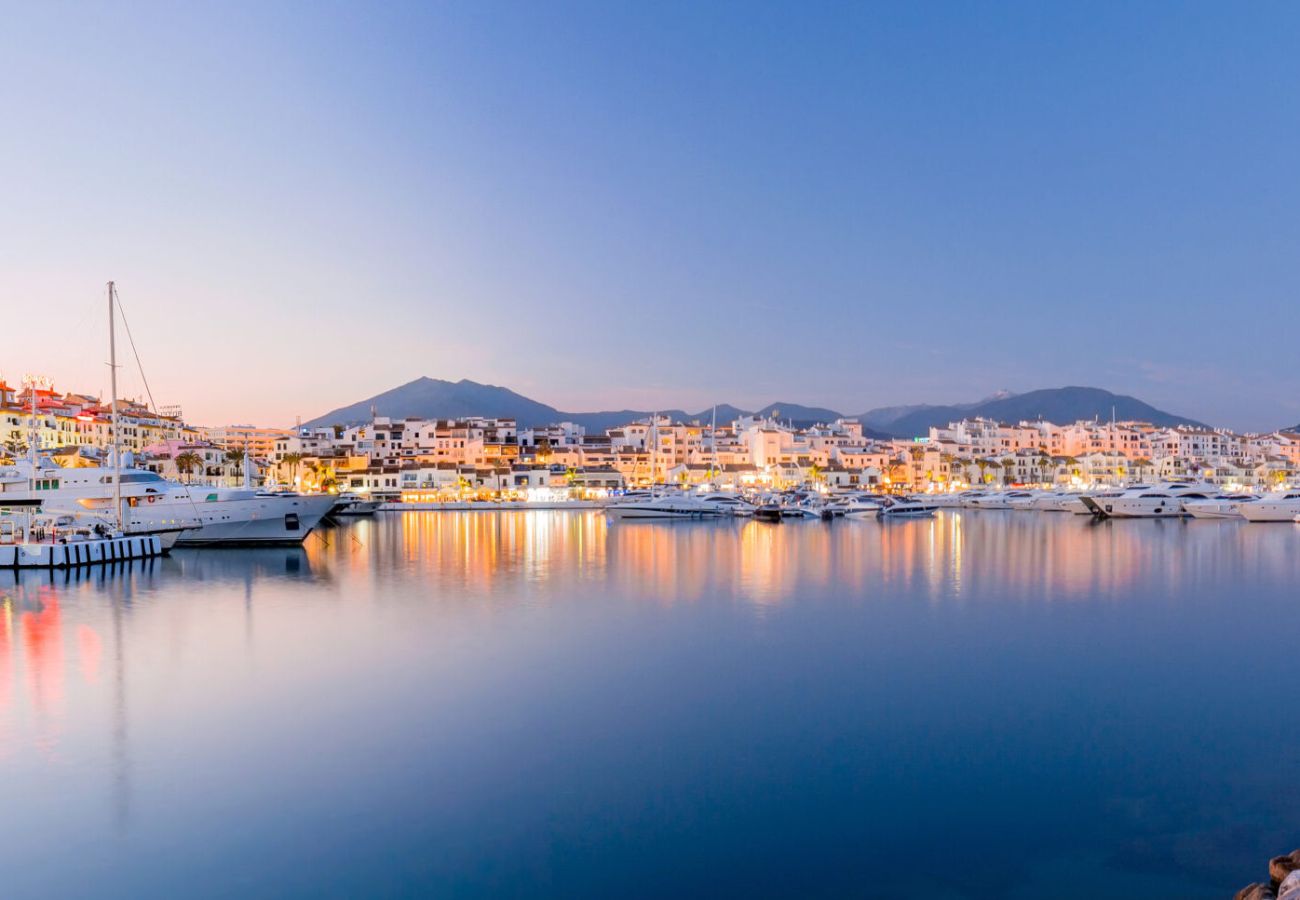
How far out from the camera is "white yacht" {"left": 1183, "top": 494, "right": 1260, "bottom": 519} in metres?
47.1

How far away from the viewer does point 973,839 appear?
20.0 ft

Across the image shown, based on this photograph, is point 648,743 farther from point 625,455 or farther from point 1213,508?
point 625,455

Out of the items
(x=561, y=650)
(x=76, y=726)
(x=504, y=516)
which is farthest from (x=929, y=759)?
(x=504, y=516)

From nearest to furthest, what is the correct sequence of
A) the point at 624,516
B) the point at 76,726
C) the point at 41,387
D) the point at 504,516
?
1. the point at 76,726
2. the point at 624,516
3. the point at 504,516
4. the point at 41,387

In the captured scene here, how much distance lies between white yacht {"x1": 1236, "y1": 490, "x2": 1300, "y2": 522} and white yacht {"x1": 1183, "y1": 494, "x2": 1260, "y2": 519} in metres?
3.60

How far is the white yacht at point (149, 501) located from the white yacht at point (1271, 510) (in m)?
41.7

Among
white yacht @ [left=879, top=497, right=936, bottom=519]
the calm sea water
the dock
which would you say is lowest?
white yacht @ [left=879, top=497, right=936, bottom=519]

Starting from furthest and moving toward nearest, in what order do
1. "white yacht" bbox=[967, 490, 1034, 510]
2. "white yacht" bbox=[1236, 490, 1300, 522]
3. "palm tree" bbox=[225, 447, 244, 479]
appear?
1. "palm tree" bbox=[225, 447, 244, 479]
2. "white yacht" bbox=[967, 490, 1034, 510]
3. "white yacht" bbox=[1236, 490, 1300, 522]

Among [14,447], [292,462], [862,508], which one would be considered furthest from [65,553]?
[292,462]

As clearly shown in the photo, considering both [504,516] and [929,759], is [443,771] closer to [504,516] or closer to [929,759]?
[929,759]

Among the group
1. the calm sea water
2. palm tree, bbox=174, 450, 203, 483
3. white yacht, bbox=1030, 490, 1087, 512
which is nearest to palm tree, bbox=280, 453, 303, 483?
palm tree, bbox=174, 450, 203, 483

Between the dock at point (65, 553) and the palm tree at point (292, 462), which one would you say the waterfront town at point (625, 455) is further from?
the dock at point (65, 553)

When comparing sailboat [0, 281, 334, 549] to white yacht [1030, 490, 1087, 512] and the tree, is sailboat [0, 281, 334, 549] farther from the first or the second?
the tree

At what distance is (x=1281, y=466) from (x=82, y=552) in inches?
3795
